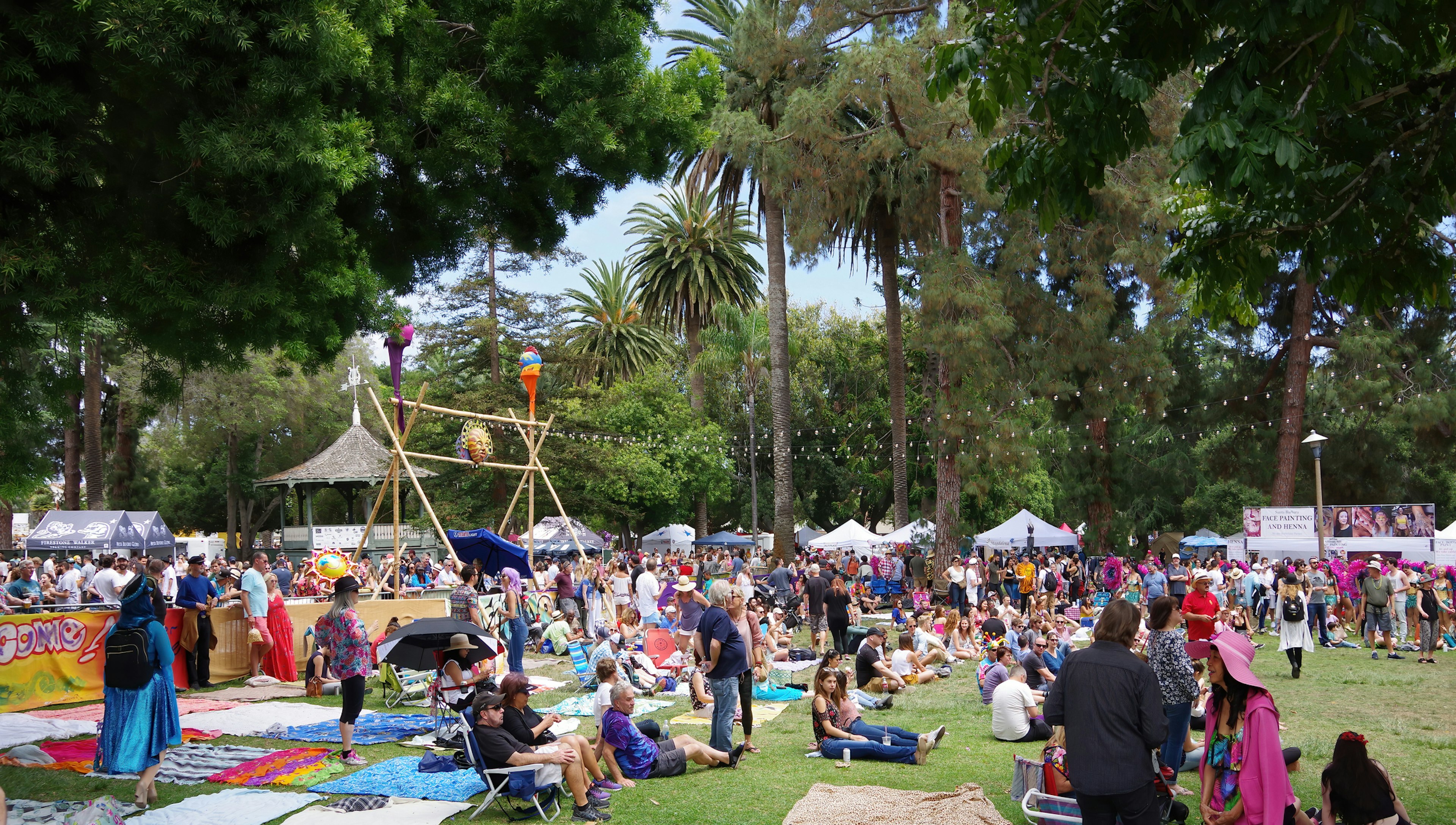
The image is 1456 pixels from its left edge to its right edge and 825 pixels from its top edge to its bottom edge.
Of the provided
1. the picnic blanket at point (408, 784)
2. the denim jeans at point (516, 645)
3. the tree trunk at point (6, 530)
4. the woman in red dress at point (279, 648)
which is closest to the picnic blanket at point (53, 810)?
the picnic blanket at point (408, 784)

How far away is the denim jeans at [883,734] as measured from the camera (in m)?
8.45

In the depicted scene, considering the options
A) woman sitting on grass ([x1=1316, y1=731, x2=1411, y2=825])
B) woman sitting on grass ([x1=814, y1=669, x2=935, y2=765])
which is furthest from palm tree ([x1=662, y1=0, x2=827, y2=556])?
woman sitting on grass ([x1=1316, y1=731, x2=1411, y2=825])

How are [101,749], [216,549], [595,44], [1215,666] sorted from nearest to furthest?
[1215,666] → [595,44] → [101,749] → [216,549]

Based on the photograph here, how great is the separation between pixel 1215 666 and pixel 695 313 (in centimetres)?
3939

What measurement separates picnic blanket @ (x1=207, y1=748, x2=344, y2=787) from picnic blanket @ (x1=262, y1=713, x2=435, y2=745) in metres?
0.63

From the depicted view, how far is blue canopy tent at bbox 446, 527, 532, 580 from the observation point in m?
15.4

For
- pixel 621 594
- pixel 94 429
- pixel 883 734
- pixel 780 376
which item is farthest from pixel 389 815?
pixel 94 429

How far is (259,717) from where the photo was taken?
1016 cm

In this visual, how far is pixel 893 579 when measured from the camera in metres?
25.7

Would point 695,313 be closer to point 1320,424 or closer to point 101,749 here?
point 1320,424

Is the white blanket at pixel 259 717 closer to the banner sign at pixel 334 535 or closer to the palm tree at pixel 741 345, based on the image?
the banner sign at pixel 334 535

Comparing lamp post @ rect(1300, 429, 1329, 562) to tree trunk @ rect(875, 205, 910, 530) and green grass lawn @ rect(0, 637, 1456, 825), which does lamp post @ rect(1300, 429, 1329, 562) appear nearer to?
green grass lawn @ rect(0, 637, 1456, 825)

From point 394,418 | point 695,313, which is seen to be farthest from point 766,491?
point 394,418

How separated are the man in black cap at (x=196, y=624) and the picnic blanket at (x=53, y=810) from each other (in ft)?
19.2
